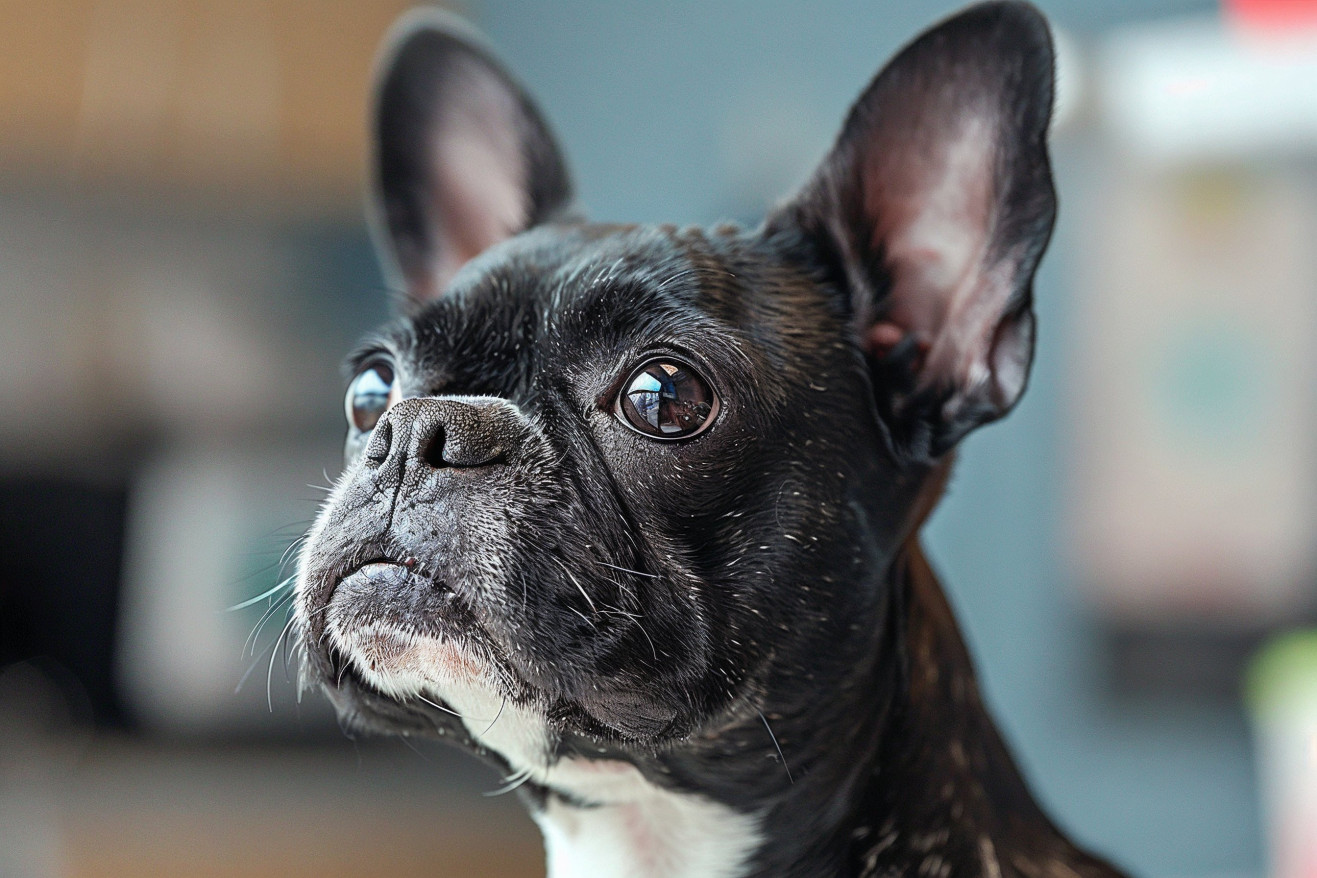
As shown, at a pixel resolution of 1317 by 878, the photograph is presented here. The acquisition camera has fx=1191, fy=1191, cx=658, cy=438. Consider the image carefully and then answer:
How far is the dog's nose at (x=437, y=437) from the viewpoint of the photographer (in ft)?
2.28

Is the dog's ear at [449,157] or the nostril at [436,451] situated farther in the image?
the dog's ear at [449,157]

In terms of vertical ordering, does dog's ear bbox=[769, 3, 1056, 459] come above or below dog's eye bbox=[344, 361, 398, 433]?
above

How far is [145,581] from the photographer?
115 inches

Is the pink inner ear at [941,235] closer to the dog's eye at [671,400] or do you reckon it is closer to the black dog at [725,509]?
the black dog at [725,509]

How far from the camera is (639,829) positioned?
33.1 inches

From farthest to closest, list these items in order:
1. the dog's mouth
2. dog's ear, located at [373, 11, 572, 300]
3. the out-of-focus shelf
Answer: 1. the out-of-focus shelf
2. dog's ear, located at [373, 11, 572, 300]
3. the dog's mouth

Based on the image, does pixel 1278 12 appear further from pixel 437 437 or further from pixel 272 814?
pixel 272 814

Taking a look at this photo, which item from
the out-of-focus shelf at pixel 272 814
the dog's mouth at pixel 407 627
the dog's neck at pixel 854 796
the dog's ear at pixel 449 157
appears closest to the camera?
the dog's mouth at pixel 407 627

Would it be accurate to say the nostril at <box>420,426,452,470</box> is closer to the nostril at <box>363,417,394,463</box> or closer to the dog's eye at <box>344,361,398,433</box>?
the nostril at <box>363,417,394,463</box>

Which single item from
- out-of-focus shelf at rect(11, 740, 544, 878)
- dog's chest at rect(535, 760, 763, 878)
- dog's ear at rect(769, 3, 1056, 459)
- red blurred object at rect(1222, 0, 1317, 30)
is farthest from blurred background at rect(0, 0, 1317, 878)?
dog's ear at rect(769, 3, 1056, 459)

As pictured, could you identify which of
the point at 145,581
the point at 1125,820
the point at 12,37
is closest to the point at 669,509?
the point at 145,581

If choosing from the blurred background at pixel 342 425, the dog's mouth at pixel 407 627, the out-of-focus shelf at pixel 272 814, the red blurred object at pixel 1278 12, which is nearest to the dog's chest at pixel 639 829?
the dog's mouth at pixel 407 627

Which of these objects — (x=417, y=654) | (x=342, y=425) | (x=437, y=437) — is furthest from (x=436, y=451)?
(x=342, y=425)

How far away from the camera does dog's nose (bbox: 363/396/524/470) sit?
0.69m
